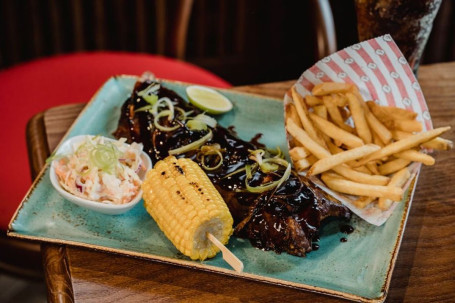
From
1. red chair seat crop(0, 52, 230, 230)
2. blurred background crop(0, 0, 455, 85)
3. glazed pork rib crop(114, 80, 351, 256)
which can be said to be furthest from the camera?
blurred background crop(0, 0, 455, 85)

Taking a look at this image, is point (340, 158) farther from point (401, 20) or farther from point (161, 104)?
point (161, 104)

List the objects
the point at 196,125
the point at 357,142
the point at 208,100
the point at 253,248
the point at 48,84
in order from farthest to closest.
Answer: the point at 48,84 → the point at 208,100 → the point at 196,125 → the point at 357,142 → the point at 253,248

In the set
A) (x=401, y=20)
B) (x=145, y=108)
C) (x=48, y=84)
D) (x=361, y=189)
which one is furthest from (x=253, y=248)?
(x=48, y=84)

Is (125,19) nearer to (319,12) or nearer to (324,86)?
(319,12)

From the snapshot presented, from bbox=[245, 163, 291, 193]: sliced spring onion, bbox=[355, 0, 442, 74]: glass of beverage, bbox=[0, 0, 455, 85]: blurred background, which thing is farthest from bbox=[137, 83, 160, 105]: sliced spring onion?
bbox=[0, 0, 455, 85]: blurred background

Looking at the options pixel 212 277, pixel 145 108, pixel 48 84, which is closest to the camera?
pixel 212 277

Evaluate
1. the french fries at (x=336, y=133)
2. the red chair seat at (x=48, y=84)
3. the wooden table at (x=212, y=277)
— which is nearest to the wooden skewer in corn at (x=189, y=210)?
the wooden table at (x=212, y=277)

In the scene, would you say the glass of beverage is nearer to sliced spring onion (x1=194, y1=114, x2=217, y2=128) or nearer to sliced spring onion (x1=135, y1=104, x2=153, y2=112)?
sliced spring onion (x1=194, y1=114, x2=217, y2=128)
